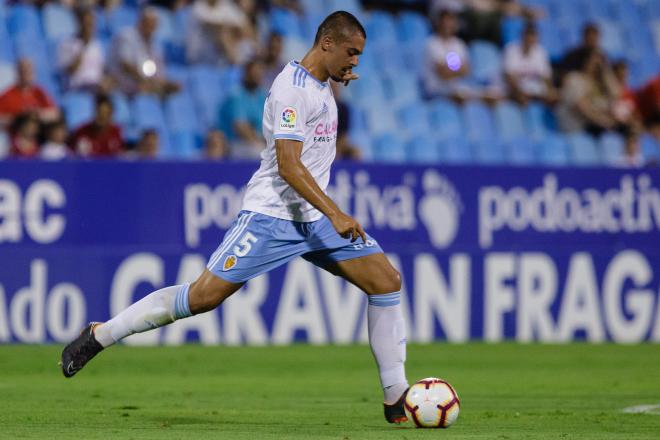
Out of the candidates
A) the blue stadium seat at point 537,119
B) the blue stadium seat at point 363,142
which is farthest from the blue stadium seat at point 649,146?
the blue stadium seat at point 363,142

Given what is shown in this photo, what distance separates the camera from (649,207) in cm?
1307

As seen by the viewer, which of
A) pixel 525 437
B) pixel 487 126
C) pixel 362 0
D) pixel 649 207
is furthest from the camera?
pixel 362 0

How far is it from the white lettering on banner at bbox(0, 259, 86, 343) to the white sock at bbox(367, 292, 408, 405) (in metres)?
5.36

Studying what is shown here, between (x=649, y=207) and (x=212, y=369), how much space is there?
524cm

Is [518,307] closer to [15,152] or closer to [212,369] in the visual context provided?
[212,369]

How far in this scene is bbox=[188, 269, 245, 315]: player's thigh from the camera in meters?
6.68

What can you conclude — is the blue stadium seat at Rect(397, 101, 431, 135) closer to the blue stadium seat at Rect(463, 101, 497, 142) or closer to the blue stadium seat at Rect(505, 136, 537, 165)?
the blue stadium seat at Rect(463, 101, 497, 142)

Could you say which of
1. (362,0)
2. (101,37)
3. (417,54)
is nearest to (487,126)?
(417,54)

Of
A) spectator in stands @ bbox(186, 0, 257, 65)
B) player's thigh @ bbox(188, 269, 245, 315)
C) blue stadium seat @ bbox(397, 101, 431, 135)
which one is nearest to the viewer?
player's thigh @ bbox(188, 269, 245, 315)

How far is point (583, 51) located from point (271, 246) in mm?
10185

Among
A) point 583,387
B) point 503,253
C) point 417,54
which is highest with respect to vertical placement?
point 417,54

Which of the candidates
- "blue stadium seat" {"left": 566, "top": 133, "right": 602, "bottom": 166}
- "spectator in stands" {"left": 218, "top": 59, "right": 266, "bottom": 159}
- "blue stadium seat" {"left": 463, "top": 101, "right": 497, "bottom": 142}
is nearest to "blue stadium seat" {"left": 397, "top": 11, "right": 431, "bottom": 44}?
"blue stadium seat" {"left": 463, "top": 101, "right": 497, "bottom": 142}

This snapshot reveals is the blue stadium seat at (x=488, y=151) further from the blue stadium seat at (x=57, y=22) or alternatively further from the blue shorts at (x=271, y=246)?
the blue shorts at (x=271, y=246)

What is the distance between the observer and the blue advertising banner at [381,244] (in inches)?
462
